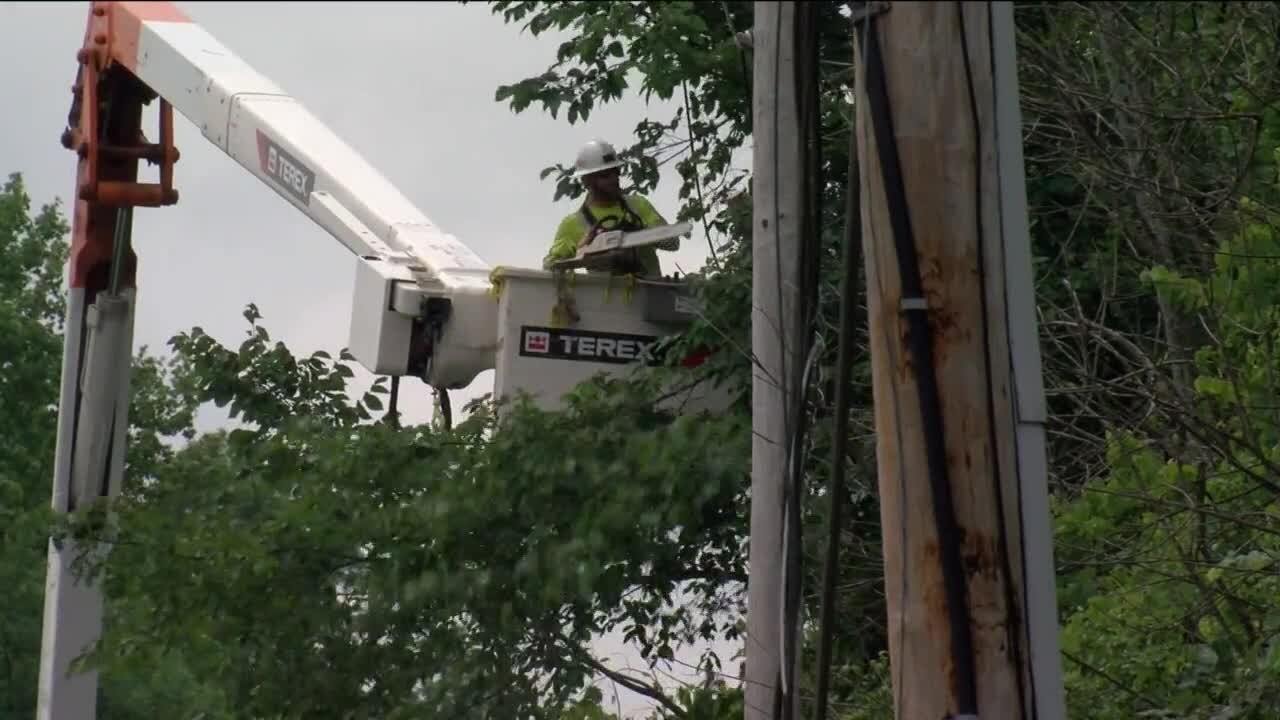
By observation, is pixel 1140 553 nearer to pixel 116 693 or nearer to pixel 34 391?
pixel 116 693

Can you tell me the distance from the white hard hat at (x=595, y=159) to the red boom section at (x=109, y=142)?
370 centimetres

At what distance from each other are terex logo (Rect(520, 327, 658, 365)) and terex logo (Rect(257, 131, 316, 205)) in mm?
2774

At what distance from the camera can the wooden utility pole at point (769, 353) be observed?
25.7 feet

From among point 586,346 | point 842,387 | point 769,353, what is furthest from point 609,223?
point 842,387

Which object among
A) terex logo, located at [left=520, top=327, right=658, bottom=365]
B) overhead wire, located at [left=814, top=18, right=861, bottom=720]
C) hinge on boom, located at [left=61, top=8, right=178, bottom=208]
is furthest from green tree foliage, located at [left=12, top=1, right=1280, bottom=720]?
hinge on boom, located at [left=61, top=8, right=178, bottom=208]

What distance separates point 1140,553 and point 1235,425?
93 centimetres

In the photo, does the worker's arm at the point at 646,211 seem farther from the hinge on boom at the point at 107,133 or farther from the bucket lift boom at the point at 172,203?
the hinge on boom at the point at 107,133

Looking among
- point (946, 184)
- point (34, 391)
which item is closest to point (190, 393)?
point (946, 184)

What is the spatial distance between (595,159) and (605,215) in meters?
0.38

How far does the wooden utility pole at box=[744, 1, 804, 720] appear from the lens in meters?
7.83

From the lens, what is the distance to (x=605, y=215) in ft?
35.4

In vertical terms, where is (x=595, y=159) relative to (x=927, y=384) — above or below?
above

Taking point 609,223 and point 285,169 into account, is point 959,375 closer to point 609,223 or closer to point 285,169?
point 609,223

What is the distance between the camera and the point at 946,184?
566 centimetres
